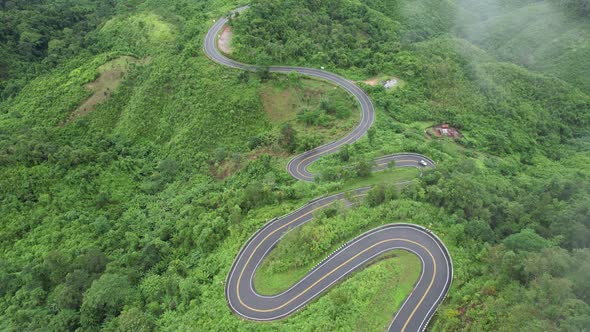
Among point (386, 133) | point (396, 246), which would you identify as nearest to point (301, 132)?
point (386, 133)

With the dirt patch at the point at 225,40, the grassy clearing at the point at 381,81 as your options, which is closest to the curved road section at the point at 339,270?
the grassy clearing at the point at 381,81

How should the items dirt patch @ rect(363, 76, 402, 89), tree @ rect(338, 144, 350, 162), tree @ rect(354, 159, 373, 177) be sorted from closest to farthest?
tree @ rect(354, 159, 373, 177)
tree @ rect(338, 144, 350, 162)
dirt patch @ rect(363, 76, 402, 89)

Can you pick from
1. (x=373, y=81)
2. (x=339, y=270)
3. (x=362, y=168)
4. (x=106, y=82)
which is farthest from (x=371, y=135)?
(x=106, y=82)

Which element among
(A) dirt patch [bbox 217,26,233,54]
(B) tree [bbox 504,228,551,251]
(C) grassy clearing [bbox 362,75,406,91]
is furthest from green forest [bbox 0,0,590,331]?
(A) dirt patch [bbox 217,26,233,54]

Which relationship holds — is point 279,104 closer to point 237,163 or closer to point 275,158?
point 275,158

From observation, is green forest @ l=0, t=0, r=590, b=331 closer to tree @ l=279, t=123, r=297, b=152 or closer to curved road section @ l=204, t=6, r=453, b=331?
tree @ l=279, t=123, r=297, b=152
